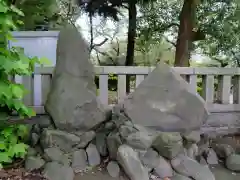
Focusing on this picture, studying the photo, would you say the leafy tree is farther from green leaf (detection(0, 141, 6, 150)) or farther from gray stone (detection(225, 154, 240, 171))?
green leaf (detection(0, 141, 6, 150))

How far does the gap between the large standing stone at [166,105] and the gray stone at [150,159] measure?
0.23 metres

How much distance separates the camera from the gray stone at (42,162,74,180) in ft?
7.24

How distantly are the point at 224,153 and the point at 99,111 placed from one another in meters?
1.31

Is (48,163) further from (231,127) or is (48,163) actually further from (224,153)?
(231,127)

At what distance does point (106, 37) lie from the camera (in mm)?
7773

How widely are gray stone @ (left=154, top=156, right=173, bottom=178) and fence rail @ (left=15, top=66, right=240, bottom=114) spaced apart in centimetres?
99

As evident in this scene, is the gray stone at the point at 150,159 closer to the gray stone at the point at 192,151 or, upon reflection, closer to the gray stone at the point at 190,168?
the gray stone at the point at 190,168

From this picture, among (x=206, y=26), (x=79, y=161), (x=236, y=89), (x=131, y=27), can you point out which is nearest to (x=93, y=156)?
(x=79, y=161)

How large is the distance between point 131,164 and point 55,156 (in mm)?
650

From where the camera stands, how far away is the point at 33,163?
2322mm

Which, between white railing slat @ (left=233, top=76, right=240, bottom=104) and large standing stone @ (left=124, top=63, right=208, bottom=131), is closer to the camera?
large standing stone @ (left=124, top=63, right=208, bottom=131)

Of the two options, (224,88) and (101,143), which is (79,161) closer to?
(101,143)

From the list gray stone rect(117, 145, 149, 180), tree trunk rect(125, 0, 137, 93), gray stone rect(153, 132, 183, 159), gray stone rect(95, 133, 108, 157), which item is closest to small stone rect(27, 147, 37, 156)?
gray stone rect(95, 133, 108, 157)

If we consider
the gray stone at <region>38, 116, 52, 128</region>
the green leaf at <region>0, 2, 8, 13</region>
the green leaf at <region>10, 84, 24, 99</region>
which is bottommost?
the gray stone at <region>38, 116, 52, 128</region>
